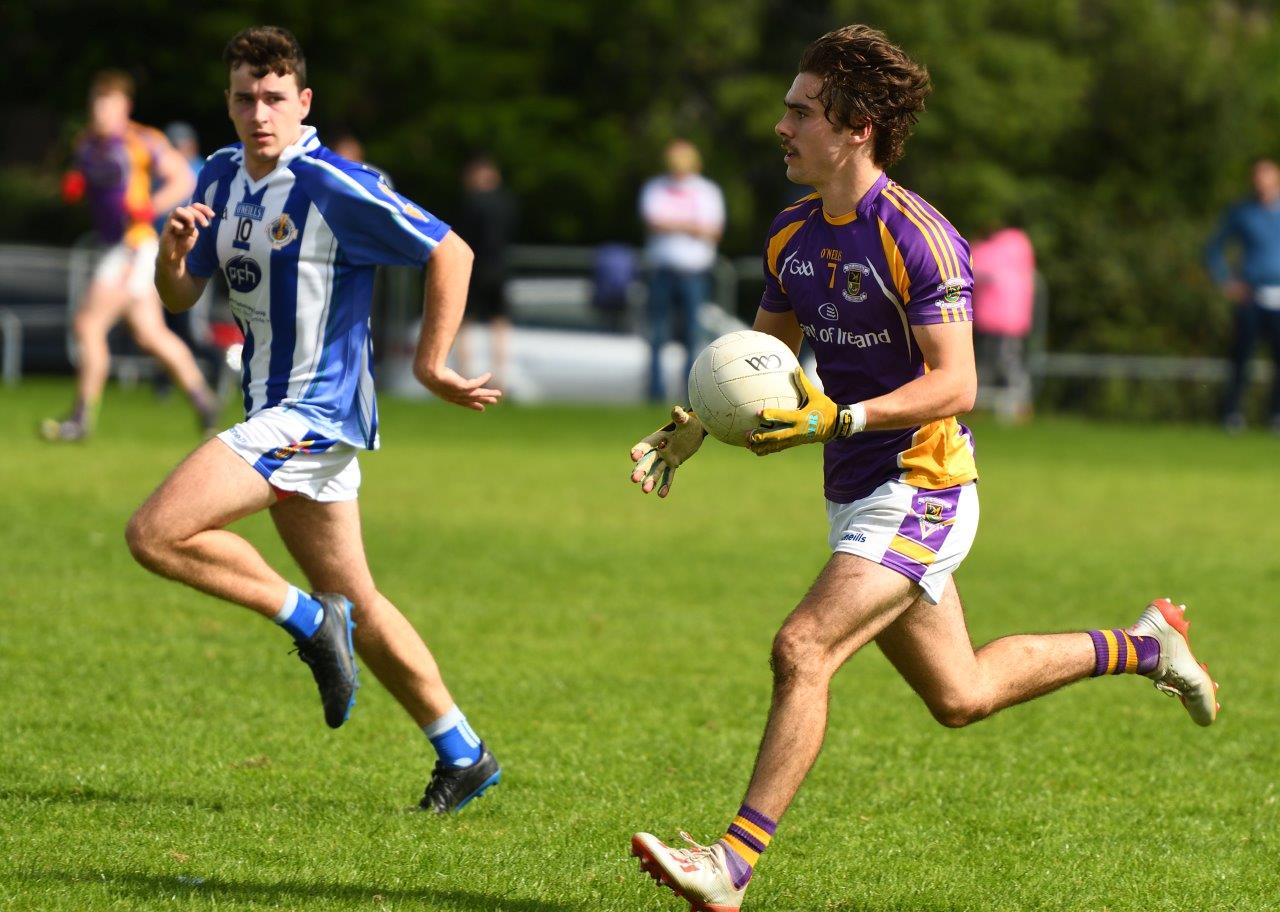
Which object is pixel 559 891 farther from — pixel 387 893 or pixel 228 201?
pixel 228 201

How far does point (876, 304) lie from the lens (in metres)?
5.18

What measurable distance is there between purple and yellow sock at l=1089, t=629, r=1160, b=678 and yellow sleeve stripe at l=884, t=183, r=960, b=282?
140 centimetres

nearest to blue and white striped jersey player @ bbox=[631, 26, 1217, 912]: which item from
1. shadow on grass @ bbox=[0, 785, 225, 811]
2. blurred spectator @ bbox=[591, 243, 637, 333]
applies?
shadow on grass @ bbox=[0, 785, 225, 811]

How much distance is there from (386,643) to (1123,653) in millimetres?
2135

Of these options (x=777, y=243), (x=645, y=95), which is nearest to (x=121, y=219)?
(x=777, y=243)

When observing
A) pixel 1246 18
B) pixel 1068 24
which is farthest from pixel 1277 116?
pixel 1068 24

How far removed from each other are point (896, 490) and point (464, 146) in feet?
92.0

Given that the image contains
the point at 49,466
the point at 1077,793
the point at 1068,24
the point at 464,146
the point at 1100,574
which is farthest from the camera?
the point at 1068,24

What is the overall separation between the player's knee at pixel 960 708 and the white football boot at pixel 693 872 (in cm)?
95

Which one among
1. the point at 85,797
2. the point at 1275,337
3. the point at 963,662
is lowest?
the point at 1275,337

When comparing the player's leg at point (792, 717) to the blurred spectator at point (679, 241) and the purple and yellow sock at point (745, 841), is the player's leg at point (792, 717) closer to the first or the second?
the purple and yellow sock at point (745, 841)

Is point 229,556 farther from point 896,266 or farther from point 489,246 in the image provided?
point 489,246

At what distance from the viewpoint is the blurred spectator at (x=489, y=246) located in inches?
863

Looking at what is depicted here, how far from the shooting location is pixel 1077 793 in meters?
6.45
